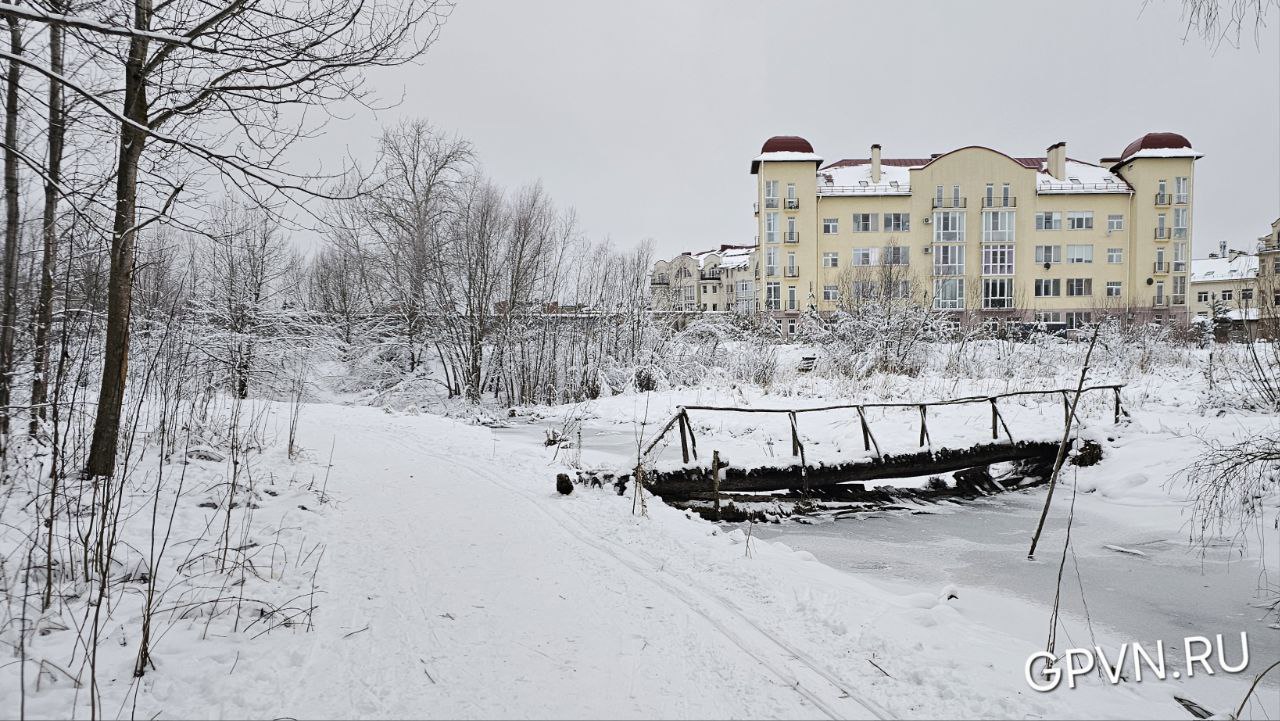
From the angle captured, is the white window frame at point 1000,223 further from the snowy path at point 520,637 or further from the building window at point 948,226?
the snowy path at point 520,637

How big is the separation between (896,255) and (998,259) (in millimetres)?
10806

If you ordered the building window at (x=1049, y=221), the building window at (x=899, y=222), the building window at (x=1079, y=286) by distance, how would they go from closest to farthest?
the building window at (x=1049, y=221)
the building window at (x=899, y=222)
the building window at (x=1079, y=286)

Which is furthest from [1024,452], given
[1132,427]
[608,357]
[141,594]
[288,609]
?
[608,357]

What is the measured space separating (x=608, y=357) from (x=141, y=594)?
2108cm

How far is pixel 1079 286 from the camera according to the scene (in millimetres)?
56188

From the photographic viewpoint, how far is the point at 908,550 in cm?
790

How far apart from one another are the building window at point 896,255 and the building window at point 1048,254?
36.8 feet

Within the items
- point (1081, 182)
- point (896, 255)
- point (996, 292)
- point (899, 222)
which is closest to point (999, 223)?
point (996, 292)

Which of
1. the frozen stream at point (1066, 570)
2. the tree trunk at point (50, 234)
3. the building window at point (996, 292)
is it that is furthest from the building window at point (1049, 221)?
the tree trunk at point (50, 234)

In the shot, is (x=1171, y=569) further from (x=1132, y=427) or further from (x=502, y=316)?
(x=502, y=316)

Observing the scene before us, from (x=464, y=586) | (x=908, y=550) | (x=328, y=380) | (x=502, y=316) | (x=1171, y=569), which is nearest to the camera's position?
(x=464, y=586)

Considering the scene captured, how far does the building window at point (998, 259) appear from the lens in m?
55.8

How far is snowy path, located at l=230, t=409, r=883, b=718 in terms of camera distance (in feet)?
11.0

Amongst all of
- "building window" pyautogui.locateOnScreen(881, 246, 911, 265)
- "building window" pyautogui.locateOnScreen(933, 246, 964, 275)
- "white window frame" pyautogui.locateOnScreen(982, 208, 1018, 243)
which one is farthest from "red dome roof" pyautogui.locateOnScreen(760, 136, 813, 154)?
"white window frame" pyautogui.locateOnScreen(982, 208, 1018, 243)
